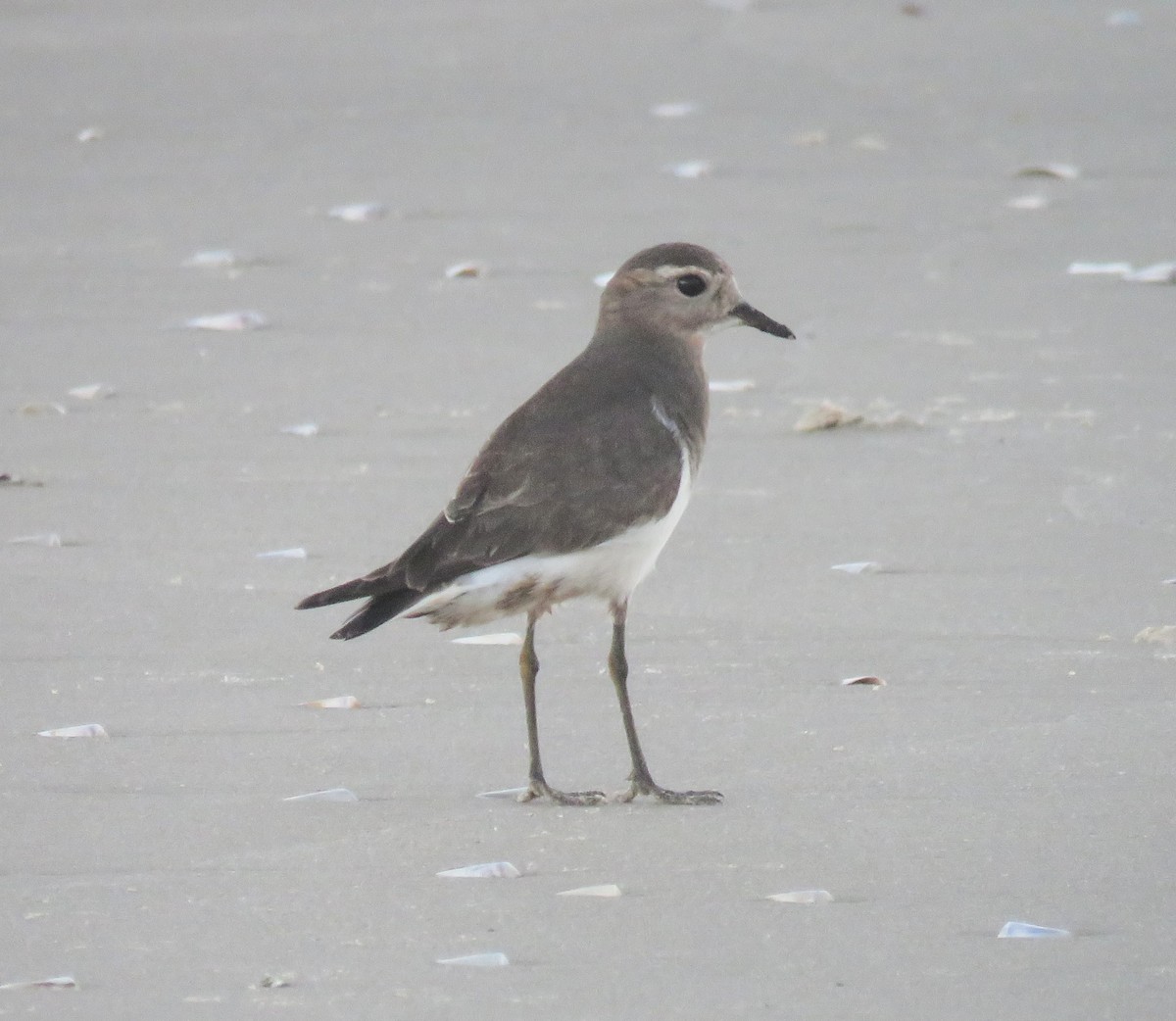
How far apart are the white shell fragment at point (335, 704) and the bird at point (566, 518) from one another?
0.36 m

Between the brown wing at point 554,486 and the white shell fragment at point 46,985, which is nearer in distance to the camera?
the white shell fragment at point 46,985

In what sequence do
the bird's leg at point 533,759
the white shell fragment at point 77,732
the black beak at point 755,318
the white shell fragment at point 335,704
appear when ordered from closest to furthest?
the bird's leg at point 533,759
the white shell fragment at point 77,732
the white shell fragment at point 335,704
the black beak at point 755,318

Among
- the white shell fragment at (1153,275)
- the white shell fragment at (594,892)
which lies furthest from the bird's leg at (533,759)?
the white shell fragment at (1153,275)

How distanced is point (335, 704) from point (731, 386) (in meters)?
2.77

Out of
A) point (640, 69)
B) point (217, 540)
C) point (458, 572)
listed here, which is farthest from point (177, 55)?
point (458, 572)

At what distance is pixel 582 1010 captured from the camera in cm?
351

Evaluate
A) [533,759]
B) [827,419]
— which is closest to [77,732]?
[533,759]

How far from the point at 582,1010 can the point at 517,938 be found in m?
0.33

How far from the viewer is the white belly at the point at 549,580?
15.6 ft

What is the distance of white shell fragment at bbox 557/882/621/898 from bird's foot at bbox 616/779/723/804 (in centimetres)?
53

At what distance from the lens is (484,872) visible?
416 centimetres

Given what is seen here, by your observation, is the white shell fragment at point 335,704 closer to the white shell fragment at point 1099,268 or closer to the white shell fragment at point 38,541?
the white shell fragment at point 38,541

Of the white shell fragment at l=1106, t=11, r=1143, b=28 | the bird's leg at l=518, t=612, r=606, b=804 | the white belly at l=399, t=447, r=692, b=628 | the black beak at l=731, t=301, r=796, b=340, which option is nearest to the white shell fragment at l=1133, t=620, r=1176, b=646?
the black beak at l=731, t=301, r=796, b=340

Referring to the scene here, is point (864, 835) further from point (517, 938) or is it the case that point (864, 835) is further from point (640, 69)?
point (640, 69)
